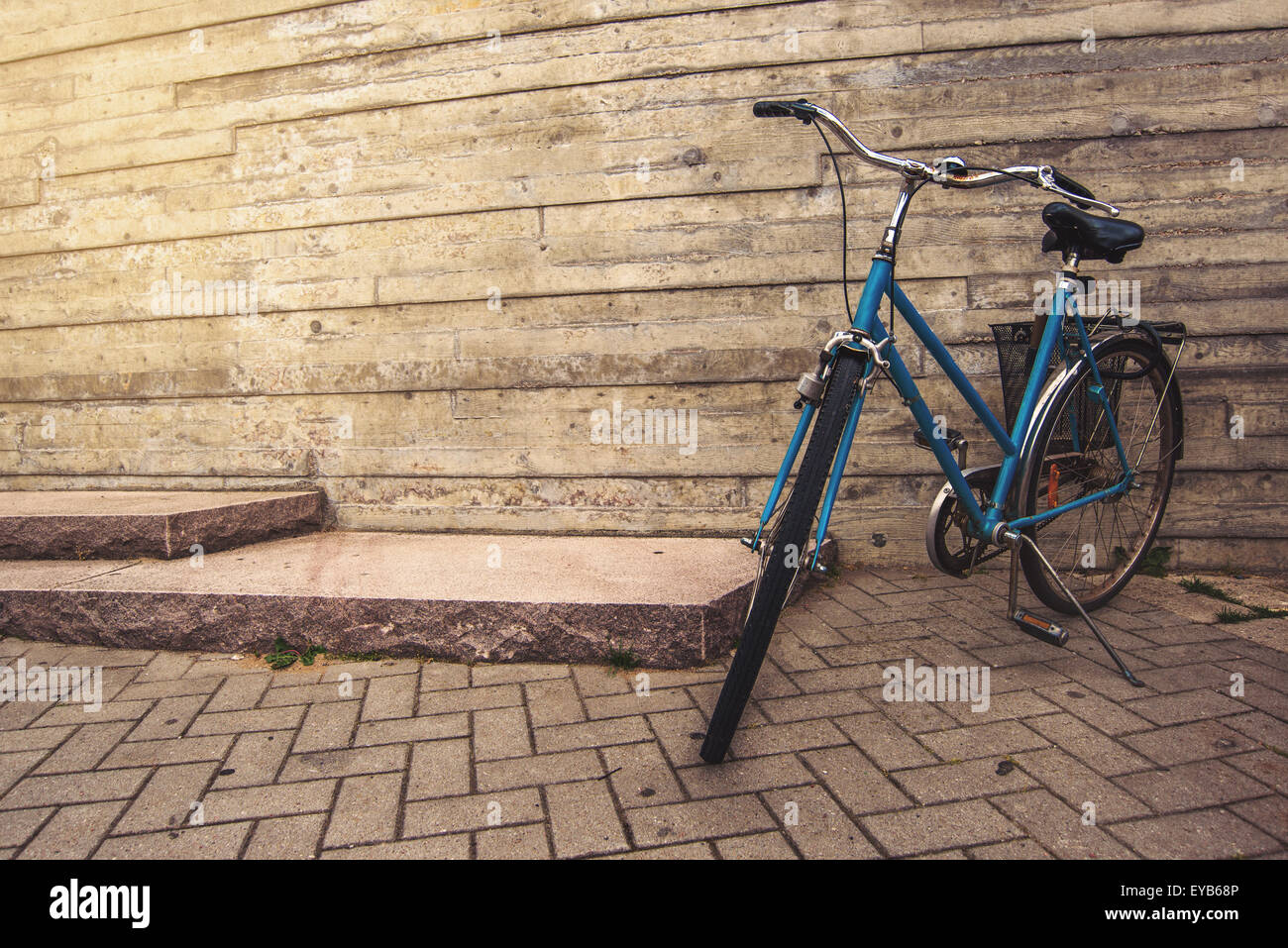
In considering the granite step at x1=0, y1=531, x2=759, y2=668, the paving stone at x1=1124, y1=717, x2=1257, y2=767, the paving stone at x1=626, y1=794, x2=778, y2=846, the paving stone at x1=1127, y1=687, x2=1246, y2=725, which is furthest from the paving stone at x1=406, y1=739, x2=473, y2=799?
the paving stone at x1=1127, y1=687, x2=1246, y2=725

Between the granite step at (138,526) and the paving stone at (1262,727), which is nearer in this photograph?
the paving stone at (1262,727)

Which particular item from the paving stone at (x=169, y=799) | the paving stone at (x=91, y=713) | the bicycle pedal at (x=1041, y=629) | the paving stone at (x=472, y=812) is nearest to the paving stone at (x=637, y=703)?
the paving stone at (x=472, y=812)

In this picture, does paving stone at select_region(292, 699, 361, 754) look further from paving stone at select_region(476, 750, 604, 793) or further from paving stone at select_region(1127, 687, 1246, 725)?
paving stone at select_region(1127, 687, 1246, 725)

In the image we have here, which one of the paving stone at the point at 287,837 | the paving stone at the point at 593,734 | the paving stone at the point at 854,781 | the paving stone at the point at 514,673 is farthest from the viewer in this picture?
the paving stone at the point at 514,673

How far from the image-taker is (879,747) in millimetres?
2174

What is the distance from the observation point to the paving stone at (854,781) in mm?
1912

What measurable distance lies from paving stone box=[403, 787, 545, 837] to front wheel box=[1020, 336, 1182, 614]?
184 cm

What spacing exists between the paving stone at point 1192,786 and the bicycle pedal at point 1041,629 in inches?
22.9

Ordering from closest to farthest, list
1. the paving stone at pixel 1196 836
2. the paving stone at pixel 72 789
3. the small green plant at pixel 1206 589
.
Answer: the paving stone at pixel 1196 836
the paving stone at pixel 72 789
the small green plant at pixel 1206 589

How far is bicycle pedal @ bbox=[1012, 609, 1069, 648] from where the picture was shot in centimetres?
258

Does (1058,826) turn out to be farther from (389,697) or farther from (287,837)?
(389,697)

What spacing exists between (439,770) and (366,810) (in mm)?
227

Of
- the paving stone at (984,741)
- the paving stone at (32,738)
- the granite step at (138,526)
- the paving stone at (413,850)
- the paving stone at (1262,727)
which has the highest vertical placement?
the granite step at (138,526)

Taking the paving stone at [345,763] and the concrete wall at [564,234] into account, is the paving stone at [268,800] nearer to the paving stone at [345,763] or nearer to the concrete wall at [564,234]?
the paving stone at [345,763]
